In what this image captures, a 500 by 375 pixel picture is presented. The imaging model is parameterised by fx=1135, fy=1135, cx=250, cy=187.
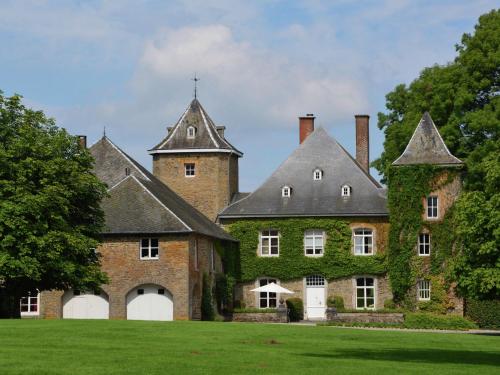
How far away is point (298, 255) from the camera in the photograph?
6009 centimetres

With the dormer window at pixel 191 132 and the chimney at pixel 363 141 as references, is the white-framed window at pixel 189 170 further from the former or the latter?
the chimney at pixel 363 141

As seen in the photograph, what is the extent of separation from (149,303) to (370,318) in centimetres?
1060

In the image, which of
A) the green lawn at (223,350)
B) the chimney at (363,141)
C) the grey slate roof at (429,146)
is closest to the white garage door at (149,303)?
the grey slate roof at (429,146)

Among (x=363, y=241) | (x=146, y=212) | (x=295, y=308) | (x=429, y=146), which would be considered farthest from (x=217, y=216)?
(x=429, y=146)

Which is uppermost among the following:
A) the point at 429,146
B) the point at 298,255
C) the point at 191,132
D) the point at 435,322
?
the point at 191,132

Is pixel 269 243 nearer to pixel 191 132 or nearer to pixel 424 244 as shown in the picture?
pixel 424 244

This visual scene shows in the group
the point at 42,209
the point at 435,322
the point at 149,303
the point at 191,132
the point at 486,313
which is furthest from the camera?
the point at 191,132

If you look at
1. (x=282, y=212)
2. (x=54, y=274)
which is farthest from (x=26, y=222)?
(x=282, y=212)

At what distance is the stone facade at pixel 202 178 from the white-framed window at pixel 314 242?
582 centimetres

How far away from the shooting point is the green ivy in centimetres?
5922

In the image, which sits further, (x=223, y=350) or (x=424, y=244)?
(x=424, y=244)

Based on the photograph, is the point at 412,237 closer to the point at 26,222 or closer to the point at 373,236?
the point at 373,236

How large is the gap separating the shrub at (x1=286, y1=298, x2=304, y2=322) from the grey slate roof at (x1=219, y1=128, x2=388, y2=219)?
4613mm

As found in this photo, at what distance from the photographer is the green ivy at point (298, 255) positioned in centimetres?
5922
